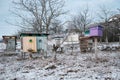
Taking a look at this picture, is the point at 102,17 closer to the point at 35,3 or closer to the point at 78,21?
the point at 78,21

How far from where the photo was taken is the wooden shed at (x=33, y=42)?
1473 cm

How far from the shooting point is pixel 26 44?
14727 mm

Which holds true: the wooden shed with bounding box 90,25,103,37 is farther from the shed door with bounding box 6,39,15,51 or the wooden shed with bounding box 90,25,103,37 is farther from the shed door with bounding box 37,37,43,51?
the shed door with bounding box 6,39,15,51

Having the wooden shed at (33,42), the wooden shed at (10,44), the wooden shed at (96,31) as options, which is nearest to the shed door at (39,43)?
the wooden shed at (33,42)

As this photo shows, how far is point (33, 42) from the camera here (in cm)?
1491

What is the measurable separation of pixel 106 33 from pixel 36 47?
28.4 meters

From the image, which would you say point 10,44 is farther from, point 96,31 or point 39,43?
point 96,31

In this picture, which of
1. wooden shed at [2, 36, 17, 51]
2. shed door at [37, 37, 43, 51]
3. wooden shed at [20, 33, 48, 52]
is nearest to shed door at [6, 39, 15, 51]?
wooden shed at [2, 36, 17, 51]

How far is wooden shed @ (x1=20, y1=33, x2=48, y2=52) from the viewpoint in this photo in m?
14.7

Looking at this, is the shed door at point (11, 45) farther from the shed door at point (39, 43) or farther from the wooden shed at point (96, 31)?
the wooden shed at point (96, 31)

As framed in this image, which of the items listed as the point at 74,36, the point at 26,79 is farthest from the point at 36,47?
the point at 74,36

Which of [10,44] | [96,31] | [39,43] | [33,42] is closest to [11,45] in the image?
[10,44]

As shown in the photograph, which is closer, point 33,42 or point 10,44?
point 33,42

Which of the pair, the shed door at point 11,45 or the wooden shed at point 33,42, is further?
the shed door at point 11,45
